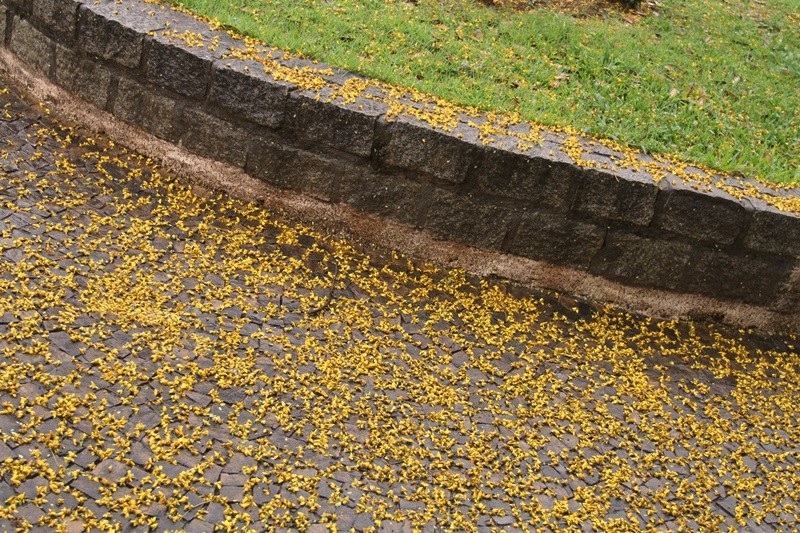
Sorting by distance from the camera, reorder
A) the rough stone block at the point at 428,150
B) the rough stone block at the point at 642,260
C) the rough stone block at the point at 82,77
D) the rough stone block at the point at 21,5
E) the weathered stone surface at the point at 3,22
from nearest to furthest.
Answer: the rough stone block at the point at 428,150 < the rough stone block at the point at 642,260 < the rough stone block at the point at 82,77 < the rough stone block at the point at 21,5 < the weathered stone surface at the point at 3,22

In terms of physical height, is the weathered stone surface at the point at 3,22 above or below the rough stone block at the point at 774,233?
below

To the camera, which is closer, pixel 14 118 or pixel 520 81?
pixel 14 118

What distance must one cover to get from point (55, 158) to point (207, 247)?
1239mm

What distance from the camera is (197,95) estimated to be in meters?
4.97

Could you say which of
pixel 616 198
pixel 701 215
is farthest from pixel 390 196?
pixel 701 215

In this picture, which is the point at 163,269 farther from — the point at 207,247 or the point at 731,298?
the point at 731,298

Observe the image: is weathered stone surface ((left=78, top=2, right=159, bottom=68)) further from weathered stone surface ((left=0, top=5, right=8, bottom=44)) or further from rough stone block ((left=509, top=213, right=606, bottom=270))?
rough stone block ((left=509, top=213, right=606, bottom=270))

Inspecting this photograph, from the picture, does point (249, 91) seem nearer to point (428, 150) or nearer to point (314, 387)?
point (428, 150)

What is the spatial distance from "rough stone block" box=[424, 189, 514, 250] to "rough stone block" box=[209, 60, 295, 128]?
Answer: 1084 mm

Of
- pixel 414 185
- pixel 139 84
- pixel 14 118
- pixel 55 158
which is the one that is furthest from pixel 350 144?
pixel 14 118

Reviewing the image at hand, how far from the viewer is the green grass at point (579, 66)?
5406mm

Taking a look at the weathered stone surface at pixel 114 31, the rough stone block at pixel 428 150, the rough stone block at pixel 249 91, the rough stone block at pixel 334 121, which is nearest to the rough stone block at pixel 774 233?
the rough stone block at pixel 428 150

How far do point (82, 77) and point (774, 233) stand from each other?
4.50 metres

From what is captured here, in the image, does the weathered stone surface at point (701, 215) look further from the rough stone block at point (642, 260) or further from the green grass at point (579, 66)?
the green grass at point (579, 66)
